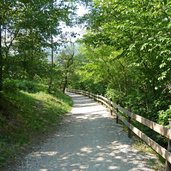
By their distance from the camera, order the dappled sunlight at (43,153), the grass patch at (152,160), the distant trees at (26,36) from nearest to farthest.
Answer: the grass patch at (152,160)
the dappled sunlight at (43,153)
the distant trees at (26,36)

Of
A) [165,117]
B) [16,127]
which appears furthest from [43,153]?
[165,117]

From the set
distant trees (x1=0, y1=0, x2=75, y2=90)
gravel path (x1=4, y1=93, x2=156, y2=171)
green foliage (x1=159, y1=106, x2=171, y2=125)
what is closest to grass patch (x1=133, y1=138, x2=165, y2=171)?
gravel path (x1=4, y1=93, x2=156, y2=171)

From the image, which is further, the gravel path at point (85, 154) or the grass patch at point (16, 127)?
the grass patch at point (16, 127)

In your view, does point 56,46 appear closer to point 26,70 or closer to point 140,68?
point 26,70

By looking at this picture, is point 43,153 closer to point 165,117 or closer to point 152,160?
point 152,160

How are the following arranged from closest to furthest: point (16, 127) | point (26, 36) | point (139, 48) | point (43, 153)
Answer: point (43, 153) → point (139, 48) → point (16, 127) → point (26, 36)

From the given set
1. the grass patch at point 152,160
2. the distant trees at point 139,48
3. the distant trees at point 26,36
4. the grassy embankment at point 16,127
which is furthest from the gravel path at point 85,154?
the distant trees at point 26,36

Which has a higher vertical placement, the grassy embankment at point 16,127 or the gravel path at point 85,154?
the grassy embankment at point 16,127

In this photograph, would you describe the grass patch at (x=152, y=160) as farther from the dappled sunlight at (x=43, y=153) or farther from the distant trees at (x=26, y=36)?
the distant trees at (x=26, y=36)

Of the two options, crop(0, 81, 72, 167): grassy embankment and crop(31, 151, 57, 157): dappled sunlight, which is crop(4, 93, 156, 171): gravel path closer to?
crop(31, 151, 57, 157): dappled sunlight

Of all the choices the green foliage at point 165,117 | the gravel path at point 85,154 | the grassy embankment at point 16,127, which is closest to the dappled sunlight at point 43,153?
the gravel path at point 85,154

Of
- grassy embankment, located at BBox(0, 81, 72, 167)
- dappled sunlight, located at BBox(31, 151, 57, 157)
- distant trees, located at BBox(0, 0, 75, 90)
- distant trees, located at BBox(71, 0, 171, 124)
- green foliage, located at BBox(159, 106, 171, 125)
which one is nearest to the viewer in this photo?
distant trees, located at BBox(71, 0, 171, 124)

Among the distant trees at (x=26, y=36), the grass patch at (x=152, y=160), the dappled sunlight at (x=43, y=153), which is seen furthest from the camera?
the distant trees at (x=26, y=36)

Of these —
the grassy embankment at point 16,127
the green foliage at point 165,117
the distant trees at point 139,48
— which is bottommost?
the grassy embankment at point 16,127
